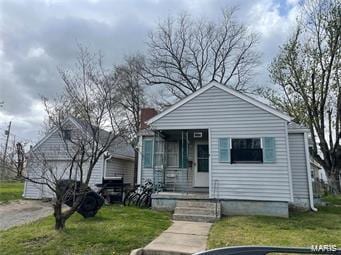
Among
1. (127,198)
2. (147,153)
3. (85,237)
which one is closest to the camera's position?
(85,237)

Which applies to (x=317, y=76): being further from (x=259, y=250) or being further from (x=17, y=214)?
(x=259, y=250)

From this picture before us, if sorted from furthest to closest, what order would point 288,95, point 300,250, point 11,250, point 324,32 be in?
point 288,95, point 324,32, point 11,250, point 300,250

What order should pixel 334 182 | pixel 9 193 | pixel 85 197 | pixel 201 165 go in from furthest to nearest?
pixel 334 182 < pixel 9 193 < pixel 201 165 < pixel 85 197

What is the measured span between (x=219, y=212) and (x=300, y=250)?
24.7ft

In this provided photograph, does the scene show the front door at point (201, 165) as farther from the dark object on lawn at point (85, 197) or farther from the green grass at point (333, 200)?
the green grass at point (333, 200)

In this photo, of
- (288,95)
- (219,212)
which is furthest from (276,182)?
(288,95)

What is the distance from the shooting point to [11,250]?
5387 millimetres

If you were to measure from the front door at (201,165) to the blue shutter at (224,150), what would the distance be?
6.17ft

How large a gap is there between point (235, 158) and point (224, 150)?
0.51 metres

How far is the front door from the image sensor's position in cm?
1213

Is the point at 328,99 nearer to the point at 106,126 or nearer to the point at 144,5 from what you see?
the point at 144,5

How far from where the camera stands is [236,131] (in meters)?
10.5

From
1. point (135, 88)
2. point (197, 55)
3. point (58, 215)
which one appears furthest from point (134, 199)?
point (197, 55)

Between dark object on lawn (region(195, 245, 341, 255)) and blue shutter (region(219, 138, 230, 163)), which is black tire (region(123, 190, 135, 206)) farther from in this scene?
dark object on lawn (region(195, 245, 341, 255))
